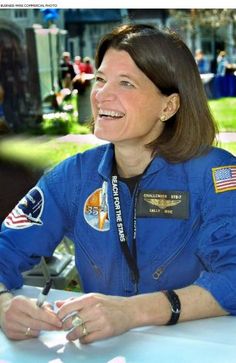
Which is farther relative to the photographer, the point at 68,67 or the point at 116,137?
the point at 68,67

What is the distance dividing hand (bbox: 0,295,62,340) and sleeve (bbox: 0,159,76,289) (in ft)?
0.83

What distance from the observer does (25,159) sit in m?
2.82

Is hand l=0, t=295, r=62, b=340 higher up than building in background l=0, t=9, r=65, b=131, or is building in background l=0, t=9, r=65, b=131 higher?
building in background l=0, t=9, r=65, b=131

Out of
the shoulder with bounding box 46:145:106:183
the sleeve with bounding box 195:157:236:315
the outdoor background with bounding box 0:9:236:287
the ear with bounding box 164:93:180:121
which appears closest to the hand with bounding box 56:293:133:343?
the sleeve with bounding box 195:157:236:315

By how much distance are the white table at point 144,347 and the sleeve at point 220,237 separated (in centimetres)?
8

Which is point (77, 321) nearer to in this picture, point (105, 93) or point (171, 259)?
point (171, 259)

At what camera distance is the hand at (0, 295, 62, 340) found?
1.31 m

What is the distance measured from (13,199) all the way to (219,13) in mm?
1275

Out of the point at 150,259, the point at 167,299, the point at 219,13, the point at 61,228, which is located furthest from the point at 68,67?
the point at 167,299

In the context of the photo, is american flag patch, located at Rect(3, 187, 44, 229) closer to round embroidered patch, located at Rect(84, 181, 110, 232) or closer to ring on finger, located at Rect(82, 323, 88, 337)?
round embroidered patch, located at Rect(84, 181, 110, 232)

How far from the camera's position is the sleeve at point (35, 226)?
5.35ft

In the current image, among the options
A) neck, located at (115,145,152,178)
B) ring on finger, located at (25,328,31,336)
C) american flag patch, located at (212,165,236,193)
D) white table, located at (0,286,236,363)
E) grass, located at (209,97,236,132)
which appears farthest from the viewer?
grass, located at (209,97,236,132)

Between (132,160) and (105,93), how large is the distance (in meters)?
0.21

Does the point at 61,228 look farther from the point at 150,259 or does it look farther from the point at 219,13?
the point at 219,13
